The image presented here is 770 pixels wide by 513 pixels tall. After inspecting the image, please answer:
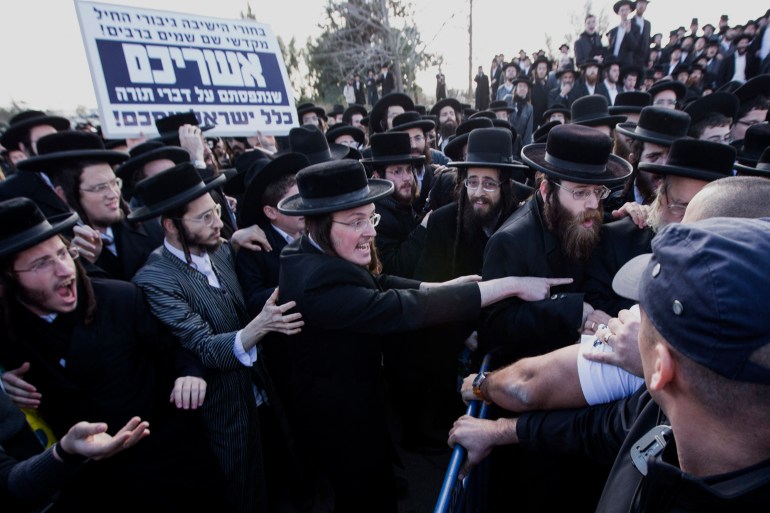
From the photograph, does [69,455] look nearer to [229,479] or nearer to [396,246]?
[229,479]

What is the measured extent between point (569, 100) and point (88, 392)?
10.7 metres

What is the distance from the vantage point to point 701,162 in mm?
2656

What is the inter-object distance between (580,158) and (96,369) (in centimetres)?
289

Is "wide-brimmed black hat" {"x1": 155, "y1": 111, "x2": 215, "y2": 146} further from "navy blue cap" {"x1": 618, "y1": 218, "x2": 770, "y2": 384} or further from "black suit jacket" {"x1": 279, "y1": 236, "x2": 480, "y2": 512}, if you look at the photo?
"navy blue cap" {"x1": 618, "y1": 218, "x2": 770, "y2": 384}

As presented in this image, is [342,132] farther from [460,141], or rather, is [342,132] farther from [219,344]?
[219,344]

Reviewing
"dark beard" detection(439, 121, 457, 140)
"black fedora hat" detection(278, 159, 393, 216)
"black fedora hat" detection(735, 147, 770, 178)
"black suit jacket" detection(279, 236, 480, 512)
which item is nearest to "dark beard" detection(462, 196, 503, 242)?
"black suit jacket" detection(279, 236, 480, 512)

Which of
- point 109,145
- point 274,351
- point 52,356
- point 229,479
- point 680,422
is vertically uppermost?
point 109,145

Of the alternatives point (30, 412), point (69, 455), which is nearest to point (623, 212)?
point (69, 455)

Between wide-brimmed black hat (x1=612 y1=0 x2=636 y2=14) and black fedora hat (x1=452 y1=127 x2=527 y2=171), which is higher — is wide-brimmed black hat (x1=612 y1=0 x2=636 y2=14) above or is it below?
above

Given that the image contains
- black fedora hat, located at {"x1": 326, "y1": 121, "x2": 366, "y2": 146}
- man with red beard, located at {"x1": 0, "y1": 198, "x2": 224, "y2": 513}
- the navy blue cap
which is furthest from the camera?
black fedora hat, located at {"x1": 326, "y1": 121, "x2": 366, "y2": 146}

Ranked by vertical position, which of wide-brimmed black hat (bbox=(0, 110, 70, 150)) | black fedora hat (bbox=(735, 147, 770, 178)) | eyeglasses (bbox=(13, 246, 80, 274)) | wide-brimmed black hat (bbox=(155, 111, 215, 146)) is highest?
wide-brimmed black hat (bbox=(0, 110, 70, 150))

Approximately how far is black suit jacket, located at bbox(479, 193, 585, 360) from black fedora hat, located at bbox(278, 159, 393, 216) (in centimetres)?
84

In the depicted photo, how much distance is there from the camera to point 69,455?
5.81 ft

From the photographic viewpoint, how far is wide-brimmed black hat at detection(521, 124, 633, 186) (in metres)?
2.53
